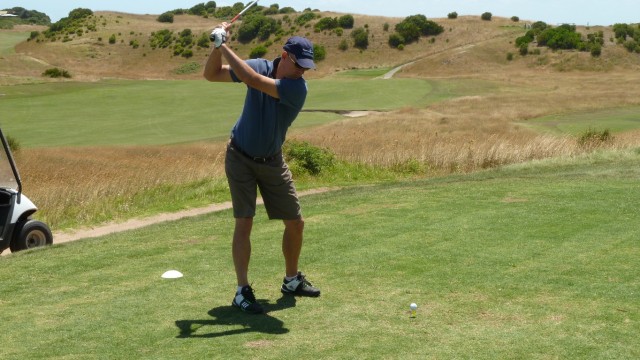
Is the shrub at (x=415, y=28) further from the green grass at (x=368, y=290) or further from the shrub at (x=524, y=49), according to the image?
the green grass at (x=368, y=290)

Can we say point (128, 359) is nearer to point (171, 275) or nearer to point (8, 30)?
point (171, 275)

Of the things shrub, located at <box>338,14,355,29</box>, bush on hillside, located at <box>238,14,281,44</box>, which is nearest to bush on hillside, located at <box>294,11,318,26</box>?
shrub, located at <box>338,14,355,29</box>

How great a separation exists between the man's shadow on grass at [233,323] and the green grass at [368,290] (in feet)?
0.06

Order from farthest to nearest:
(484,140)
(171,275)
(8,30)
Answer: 1. (8,30)
2. (484,140)
3. (171,275)

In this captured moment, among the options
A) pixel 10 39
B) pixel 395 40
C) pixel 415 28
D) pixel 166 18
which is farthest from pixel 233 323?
pixel 166 18

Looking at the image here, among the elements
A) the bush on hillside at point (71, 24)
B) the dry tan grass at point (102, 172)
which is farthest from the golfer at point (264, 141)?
the bush on hillside at point (71, 24)

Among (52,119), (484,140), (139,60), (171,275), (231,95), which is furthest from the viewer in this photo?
(139,60)

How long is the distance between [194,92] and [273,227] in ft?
129

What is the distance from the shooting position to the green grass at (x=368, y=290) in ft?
19.4

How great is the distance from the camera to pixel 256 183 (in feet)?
23.5

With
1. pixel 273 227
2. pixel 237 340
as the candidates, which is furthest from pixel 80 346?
pixel 273 227

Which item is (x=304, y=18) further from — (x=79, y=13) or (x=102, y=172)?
(x=102, y=172)

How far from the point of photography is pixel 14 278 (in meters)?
8.38

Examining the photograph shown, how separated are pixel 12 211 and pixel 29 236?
50cm
